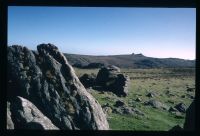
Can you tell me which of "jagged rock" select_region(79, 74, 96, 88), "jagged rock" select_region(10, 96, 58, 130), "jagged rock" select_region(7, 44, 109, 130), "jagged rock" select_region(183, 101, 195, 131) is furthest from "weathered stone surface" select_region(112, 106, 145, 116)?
"jagged rock" select_region(79, 74, 96, 88)

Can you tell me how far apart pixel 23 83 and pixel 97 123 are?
125 inches

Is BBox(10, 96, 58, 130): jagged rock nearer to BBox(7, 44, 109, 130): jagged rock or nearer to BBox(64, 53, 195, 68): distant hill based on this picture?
BBox(7, 44, 109, 130): jagged rock

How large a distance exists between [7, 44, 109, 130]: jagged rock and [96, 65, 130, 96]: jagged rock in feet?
46.6

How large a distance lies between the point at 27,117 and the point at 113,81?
18.8 metres

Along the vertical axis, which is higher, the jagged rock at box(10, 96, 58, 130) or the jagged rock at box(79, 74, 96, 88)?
the jagged rock at box(10, 96, 58, 130)

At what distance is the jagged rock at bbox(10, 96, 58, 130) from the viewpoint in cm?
857

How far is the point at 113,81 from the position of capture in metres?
27.4

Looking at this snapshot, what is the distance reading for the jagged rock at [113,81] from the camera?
26.2 metres

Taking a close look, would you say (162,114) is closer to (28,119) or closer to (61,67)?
(61,67)
